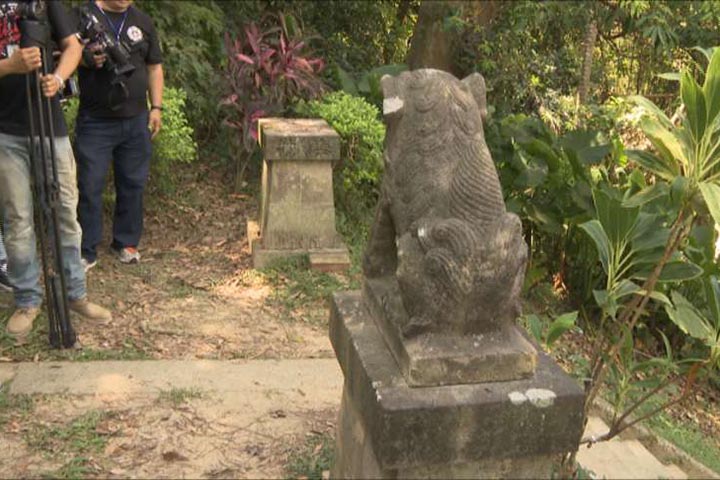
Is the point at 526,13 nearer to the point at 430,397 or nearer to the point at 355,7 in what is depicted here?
the point at 355,7

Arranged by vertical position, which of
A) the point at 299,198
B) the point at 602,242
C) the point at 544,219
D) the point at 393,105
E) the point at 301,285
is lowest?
the point at 301,285

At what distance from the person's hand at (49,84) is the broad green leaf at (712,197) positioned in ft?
9.96

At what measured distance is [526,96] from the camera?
27.2 ft

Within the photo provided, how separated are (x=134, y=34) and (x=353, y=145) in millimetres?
1943

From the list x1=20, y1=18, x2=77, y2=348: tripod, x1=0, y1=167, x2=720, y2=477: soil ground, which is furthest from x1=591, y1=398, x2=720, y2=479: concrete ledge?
x1=20, y1=18, x2=77, y2=348: tripod

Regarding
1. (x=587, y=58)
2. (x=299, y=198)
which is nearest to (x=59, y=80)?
(x=299, y=198)

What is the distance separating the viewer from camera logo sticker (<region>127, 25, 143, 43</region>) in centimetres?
501

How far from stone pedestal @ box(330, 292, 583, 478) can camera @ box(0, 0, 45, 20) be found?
252cm

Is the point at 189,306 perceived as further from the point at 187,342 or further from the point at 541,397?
the point at 541,397

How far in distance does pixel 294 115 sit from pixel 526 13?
237 cm

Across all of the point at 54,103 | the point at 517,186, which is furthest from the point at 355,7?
the point at 54,103

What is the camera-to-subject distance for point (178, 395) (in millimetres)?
3750

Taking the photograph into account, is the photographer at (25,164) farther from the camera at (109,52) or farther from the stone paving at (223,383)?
the camera at (109,52)

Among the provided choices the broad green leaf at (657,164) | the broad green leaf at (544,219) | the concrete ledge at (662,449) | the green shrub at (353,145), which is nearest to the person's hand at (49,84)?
the green shrub at (353,145)
